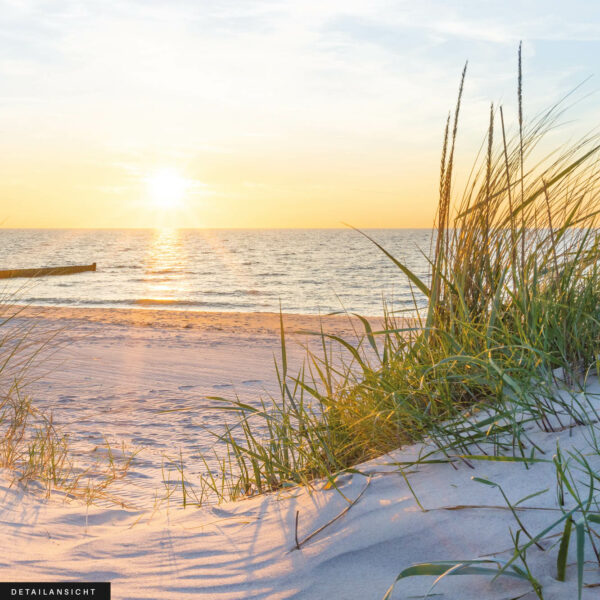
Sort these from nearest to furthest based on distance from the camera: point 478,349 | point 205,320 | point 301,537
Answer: point 301,537 < point 478,349 < point 205,320

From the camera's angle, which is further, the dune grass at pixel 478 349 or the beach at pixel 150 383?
the beach at pixel 150 383

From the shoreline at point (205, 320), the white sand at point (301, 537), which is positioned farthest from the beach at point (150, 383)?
the white sand at point (301, 537)

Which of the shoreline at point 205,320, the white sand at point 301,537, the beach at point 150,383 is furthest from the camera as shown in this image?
the shoreline at point 205,320

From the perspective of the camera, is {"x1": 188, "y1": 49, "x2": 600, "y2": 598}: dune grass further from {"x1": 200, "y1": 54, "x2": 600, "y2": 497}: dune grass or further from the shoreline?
the shoreline

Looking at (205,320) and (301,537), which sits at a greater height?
(301,537)

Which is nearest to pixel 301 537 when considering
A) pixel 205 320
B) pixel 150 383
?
pixel 150 383

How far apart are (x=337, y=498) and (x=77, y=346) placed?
7571mm

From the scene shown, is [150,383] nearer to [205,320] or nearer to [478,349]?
[478,349]

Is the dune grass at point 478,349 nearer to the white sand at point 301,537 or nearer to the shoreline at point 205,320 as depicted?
the white sand at point 301,537

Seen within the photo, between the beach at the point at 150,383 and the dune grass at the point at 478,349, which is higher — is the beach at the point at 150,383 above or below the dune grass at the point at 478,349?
below

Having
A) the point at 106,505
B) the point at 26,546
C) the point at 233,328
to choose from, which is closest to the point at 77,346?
the point at 233,328

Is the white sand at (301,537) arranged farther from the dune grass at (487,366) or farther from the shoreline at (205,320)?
the shoreline at (205,320)

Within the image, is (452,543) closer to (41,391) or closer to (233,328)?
(41,391)

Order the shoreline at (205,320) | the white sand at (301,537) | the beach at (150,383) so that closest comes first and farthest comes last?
the white sand at (301,537), the beach at (150,383), the shoreline at (205,320)
